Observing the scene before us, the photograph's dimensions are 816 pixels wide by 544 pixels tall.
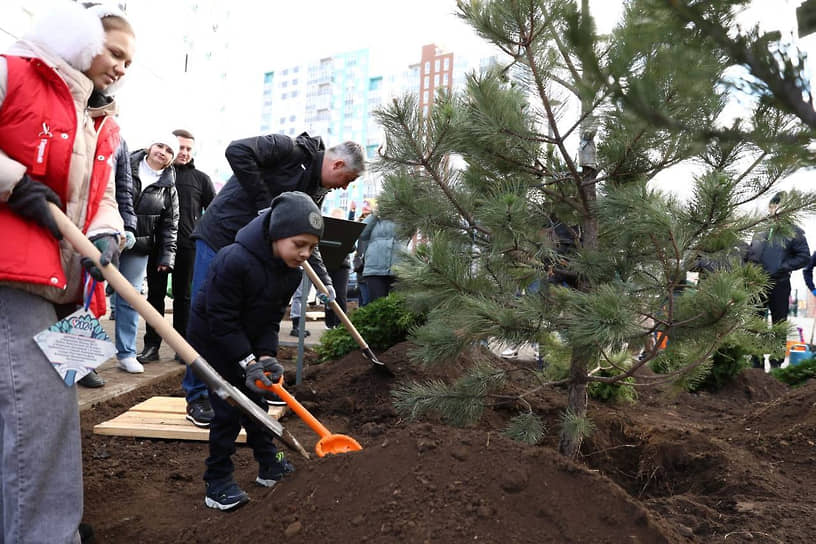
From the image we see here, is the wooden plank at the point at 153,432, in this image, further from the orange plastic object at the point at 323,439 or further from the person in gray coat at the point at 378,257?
the person in gray coat at the point at 378,257

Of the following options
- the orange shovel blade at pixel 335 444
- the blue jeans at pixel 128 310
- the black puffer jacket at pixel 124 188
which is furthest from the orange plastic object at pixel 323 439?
the blue jeans at pixel 128 310

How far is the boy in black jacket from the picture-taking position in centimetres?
221

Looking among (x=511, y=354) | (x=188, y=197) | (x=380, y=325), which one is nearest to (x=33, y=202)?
(x=380, y=325)

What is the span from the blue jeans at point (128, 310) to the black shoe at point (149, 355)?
0.41 meters

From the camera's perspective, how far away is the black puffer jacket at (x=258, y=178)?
2.89 meters

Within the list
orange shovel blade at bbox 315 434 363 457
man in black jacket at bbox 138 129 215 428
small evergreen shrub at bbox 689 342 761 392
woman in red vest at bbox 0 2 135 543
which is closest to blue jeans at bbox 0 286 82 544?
woman in red vest at bbox 0 2 135 543

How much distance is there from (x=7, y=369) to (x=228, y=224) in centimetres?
159

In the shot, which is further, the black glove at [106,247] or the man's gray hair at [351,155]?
the man's gray hair at [351,155]

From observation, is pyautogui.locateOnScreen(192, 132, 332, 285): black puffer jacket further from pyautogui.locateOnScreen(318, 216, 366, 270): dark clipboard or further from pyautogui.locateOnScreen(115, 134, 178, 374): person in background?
pyautogui.locateOnScreen(115, 134, 178, 374): person in background

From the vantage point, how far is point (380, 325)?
182 inches

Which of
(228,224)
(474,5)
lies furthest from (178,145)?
(474,5)

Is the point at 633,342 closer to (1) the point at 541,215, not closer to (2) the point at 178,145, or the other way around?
(1) the point at 541,215

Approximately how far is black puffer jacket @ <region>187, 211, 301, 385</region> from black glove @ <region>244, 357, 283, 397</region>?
8 cm

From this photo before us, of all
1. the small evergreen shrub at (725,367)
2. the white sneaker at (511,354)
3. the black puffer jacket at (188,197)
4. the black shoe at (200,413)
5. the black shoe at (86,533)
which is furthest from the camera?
the small evergreen shrub at (725,367)
